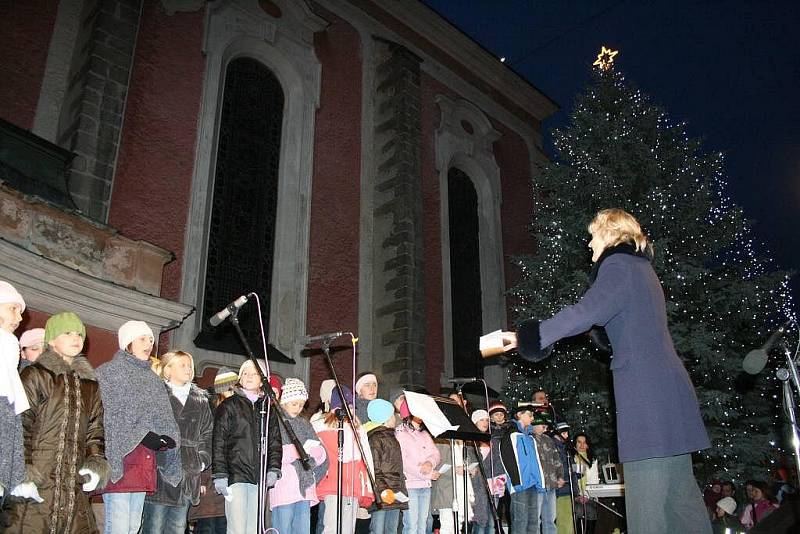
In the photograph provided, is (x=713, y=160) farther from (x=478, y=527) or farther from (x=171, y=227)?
(x=171, y=227)

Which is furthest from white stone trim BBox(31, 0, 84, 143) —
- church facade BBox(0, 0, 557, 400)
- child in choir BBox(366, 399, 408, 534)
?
child in choir BBox(366, 399, 408, 534)

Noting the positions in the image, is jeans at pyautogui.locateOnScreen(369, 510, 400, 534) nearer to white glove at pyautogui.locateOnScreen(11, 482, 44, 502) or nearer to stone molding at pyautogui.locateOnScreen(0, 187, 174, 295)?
white glove at pyautogui.locateOnScreen(11, 482, 44, 502)

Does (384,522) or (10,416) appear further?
(384,522)

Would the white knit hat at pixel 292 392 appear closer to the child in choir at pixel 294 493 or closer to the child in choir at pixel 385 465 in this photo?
the child in choir at pixel 294 493

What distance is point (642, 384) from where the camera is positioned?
2.62 metres

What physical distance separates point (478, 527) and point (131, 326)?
477 centimetres

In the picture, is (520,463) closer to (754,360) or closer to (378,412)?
(378,412)

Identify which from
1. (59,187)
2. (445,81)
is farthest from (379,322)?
(445,81)

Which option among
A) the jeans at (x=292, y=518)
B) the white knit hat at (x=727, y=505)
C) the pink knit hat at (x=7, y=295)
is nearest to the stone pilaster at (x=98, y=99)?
the pink knit hat at (x=7, y=295)

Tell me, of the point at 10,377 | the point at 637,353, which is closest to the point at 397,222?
the point at 10,377

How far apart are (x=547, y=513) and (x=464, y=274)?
8689 mm

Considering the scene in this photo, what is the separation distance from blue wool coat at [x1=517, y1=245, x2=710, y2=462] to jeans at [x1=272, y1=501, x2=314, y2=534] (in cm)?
322

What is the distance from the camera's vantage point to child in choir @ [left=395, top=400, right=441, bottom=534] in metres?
6.30

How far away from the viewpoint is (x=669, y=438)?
2494 mm
